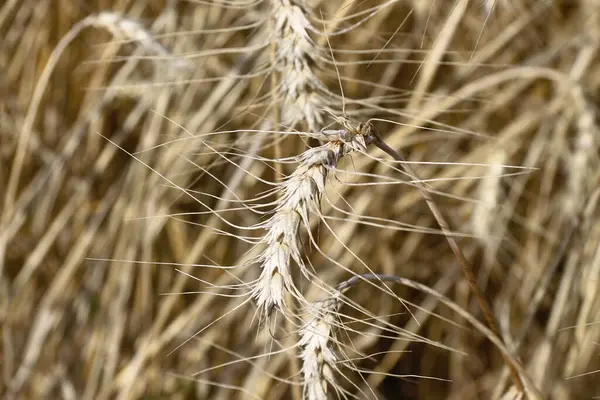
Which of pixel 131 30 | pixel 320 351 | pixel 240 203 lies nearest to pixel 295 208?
pixel 320 351

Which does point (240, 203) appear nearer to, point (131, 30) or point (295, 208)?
point (131, 30)

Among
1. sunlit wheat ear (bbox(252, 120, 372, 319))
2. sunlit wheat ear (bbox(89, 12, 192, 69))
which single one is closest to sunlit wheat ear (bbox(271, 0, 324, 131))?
sunlit wheat ear (bbox(252, 120, 372, 319))

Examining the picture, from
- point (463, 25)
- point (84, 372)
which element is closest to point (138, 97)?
point (84, 372)

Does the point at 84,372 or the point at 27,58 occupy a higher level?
the point at 27,58

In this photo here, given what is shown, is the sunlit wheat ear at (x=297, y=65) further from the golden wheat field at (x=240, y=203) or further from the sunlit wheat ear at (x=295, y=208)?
the golden wheat field at (x=240, y=203)

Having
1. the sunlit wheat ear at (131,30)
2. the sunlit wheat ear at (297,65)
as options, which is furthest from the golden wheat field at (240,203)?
the sunlit wheat ear at (297,65)

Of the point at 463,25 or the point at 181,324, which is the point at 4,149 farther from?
the point at 463,25

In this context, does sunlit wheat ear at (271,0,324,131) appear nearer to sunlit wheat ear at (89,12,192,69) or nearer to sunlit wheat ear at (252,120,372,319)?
sunlit wheat ear at (252,120,372,319)
